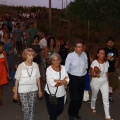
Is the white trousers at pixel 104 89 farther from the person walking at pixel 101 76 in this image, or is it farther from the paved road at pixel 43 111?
the paved road at pixel 43 111

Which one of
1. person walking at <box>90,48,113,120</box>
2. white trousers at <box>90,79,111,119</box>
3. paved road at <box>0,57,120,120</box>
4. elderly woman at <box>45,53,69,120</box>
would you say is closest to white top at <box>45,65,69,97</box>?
elderly woman at <box>45,53,69,120</box>

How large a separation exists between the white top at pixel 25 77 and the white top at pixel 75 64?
0.91 m

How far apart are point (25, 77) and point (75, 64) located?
1.19 meters

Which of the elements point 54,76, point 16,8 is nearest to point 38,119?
point 54,76

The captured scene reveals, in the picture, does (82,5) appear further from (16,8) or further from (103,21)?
(16,8)

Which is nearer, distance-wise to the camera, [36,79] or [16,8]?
[36,79]

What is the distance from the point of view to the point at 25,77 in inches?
208

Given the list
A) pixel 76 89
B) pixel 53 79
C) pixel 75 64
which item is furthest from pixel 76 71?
pixel 53 79

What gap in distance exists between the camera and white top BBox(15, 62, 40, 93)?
527 cm

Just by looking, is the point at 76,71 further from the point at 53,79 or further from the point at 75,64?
the point at 53,79

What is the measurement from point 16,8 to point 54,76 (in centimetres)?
8245

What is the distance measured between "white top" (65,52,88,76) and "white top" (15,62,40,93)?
0.91m

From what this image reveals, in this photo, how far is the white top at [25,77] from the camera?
5270 mm

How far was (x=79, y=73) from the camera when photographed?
609 cm
